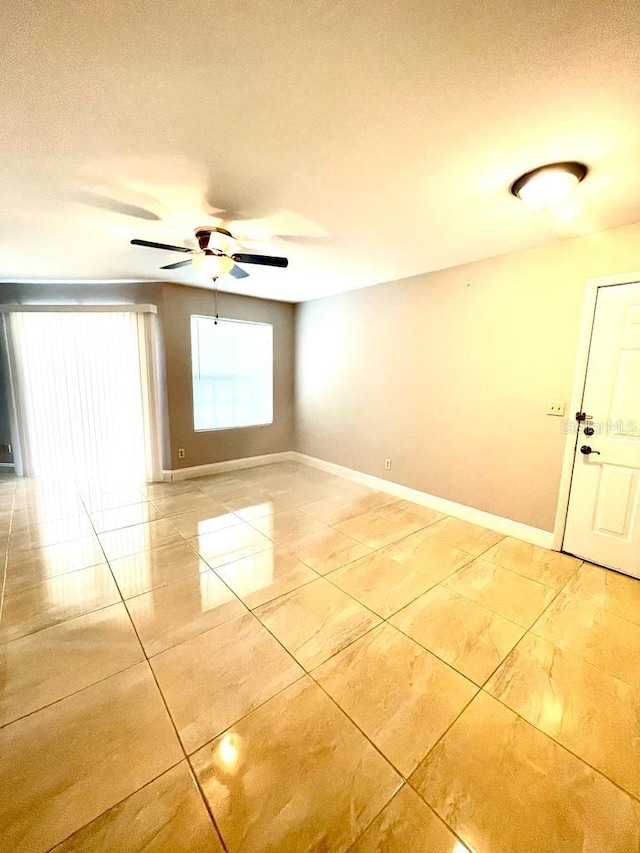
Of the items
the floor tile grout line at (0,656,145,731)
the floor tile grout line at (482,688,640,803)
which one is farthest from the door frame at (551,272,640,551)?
the floor tile grout line at (0,656,145,731)

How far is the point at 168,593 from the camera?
2.15 metres

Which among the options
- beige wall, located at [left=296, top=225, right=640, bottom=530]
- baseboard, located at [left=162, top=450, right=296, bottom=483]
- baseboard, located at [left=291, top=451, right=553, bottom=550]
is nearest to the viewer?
beige wall, located at [left=296, top=225, right=640, bottom=530]

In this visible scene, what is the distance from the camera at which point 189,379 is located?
4.33 m

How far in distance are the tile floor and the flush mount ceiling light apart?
7.66ft

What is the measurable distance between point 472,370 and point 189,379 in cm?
336

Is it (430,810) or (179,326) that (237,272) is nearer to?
(179,326)

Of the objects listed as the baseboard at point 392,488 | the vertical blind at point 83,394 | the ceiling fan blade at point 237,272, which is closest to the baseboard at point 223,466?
the baseboard at point 392,488

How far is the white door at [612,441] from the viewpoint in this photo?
7.51ft

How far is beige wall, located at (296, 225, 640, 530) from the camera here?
2.56 meters

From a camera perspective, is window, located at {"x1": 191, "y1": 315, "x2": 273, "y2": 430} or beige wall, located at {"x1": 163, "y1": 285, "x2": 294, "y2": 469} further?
window, located at {"x1": 191, "y1": 315, "x2": 273, "y2": 430}

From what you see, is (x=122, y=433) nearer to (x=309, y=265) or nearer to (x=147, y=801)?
(x=309, y=265)

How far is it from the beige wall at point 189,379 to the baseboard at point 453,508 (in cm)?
110

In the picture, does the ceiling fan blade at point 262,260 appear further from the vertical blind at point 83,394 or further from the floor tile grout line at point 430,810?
the floor tile grout line at point 430,810

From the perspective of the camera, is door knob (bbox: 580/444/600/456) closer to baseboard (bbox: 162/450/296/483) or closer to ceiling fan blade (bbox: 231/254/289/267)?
ceiling fan blade (bbox: 231/254/289/267)
